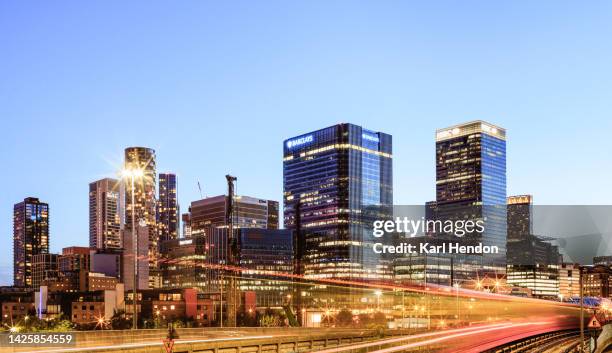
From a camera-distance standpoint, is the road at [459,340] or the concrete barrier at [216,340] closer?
the concrete barrier at [216,340]

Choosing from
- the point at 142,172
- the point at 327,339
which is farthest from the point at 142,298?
the point at 142,172

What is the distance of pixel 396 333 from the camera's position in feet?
223

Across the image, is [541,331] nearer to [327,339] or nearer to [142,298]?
[327,339]

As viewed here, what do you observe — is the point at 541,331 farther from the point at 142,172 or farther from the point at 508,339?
the point at 142,172

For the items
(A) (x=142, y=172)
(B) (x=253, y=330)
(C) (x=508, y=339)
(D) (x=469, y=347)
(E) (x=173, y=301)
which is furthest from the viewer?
(E) (x=173, y=301)

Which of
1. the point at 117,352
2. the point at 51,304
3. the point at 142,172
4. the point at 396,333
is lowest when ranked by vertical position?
the point at 51,304

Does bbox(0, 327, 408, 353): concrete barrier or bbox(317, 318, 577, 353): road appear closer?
bbox(0, 327, 408, 353): concrete barrier

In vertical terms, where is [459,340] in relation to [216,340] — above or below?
below

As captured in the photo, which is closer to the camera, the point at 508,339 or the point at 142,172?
the point at 142,172

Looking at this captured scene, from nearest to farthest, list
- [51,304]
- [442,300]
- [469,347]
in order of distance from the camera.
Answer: [469,347] < [442,300] < [51,304]

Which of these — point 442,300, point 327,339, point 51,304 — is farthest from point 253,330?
point 51,304

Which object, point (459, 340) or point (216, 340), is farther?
point (459, 340)

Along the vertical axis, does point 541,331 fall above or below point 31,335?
below

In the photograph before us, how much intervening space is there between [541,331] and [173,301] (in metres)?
106
